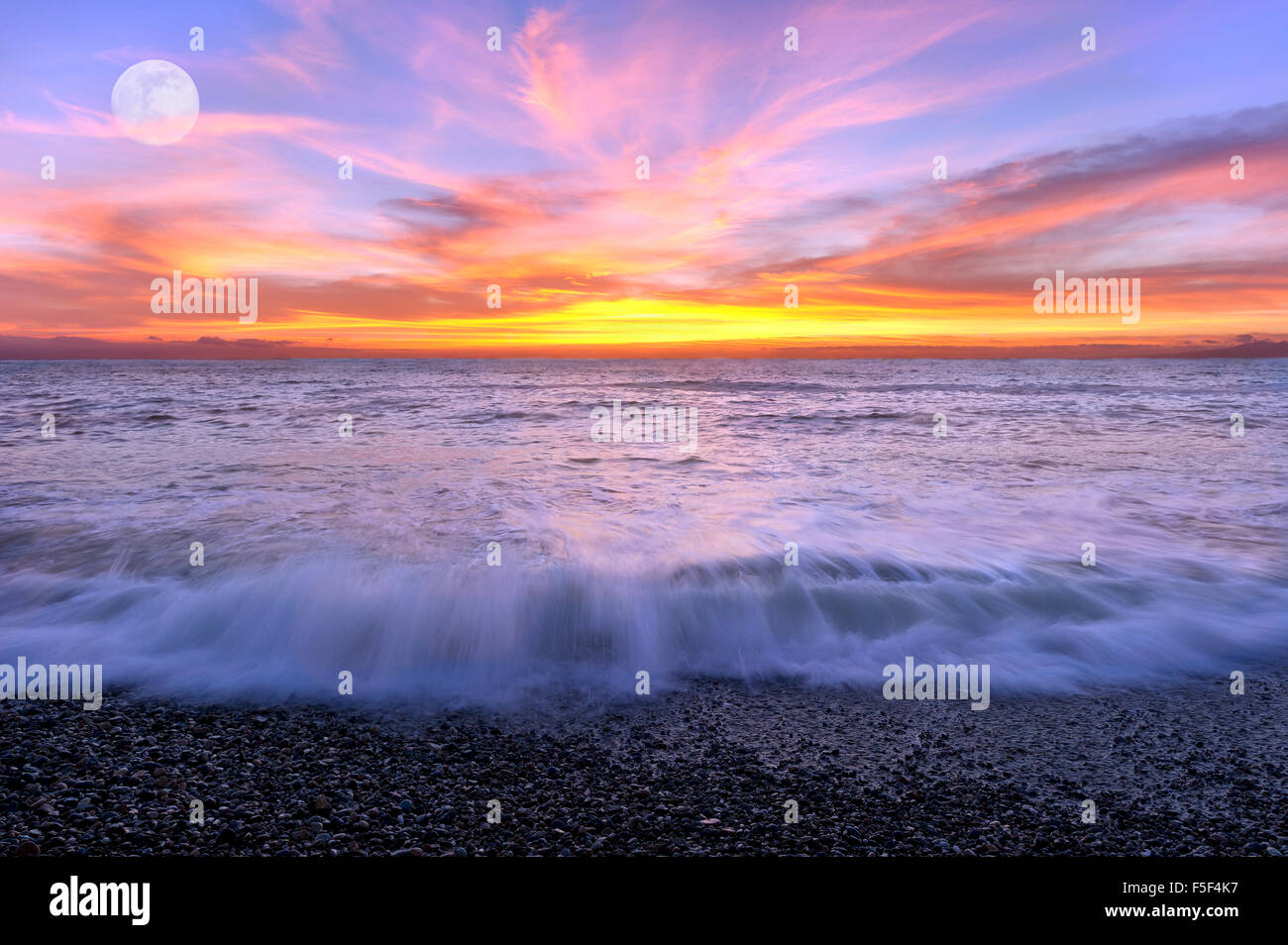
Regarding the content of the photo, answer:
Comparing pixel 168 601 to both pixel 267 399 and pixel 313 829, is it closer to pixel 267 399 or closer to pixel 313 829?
pixel 313 829

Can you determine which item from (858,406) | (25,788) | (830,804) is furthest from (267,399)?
(830,804)

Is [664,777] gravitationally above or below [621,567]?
below

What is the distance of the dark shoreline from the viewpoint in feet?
11.3

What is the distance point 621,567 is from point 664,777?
3.98 metres

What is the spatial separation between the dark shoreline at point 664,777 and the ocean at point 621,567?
1.89ft

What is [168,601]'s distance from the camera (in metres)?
6.89

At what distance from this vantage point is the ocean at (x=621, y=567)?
590cm

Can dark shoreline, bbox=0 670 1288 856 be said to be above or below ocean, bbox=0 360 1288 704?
below

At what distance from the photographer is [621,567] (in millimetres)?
7945

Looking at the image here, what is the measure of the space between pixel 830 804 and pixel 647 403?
110ft

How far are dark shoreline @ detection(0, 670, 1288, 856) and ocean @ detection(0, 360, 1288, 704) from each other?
1.89 ft

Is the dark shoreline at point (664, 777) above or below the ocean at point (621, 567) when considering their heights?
below

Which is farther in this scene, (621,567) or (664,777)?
(621,567)

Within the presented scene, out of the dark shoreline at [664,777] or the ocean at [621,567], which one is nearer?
the dark shoreline at [664,777]
